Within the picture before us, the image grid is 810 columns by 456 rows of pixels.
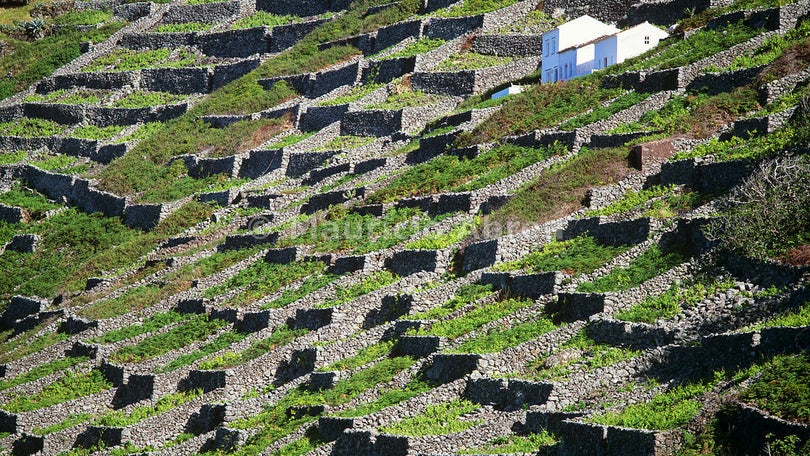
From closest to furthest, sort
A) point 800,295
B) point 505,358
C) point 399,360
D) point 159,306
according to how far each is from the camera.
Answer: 1. point 800,295
2. point 505,358
3. point 399,360
4. point 159,306

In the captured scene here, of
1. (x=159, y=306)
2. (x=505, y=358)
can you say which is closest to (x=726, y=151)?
(x=505, y=358)

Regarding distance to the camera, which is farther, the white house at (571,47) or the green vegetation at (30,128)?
the green vegetation at (30,128)

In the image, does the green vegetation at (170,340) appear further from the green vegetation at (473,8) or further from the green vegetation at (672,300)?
the green vegetation at (473,8)

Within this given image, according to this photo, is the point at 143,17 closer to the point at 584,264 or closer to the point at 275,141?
the point at 275,141

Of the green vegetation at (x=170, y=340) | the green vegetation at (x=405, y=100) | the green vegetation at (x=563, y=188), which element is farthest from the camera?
the green vegetation at (x=405, y=100)

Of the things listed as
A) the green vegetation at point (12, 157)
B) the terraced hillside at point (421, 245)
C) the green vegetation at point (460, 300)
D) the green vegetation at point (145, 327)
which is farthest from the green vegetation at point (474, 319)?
the green vegetation at point (12, 157)

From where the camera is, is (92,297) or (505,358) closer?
(505,358)
